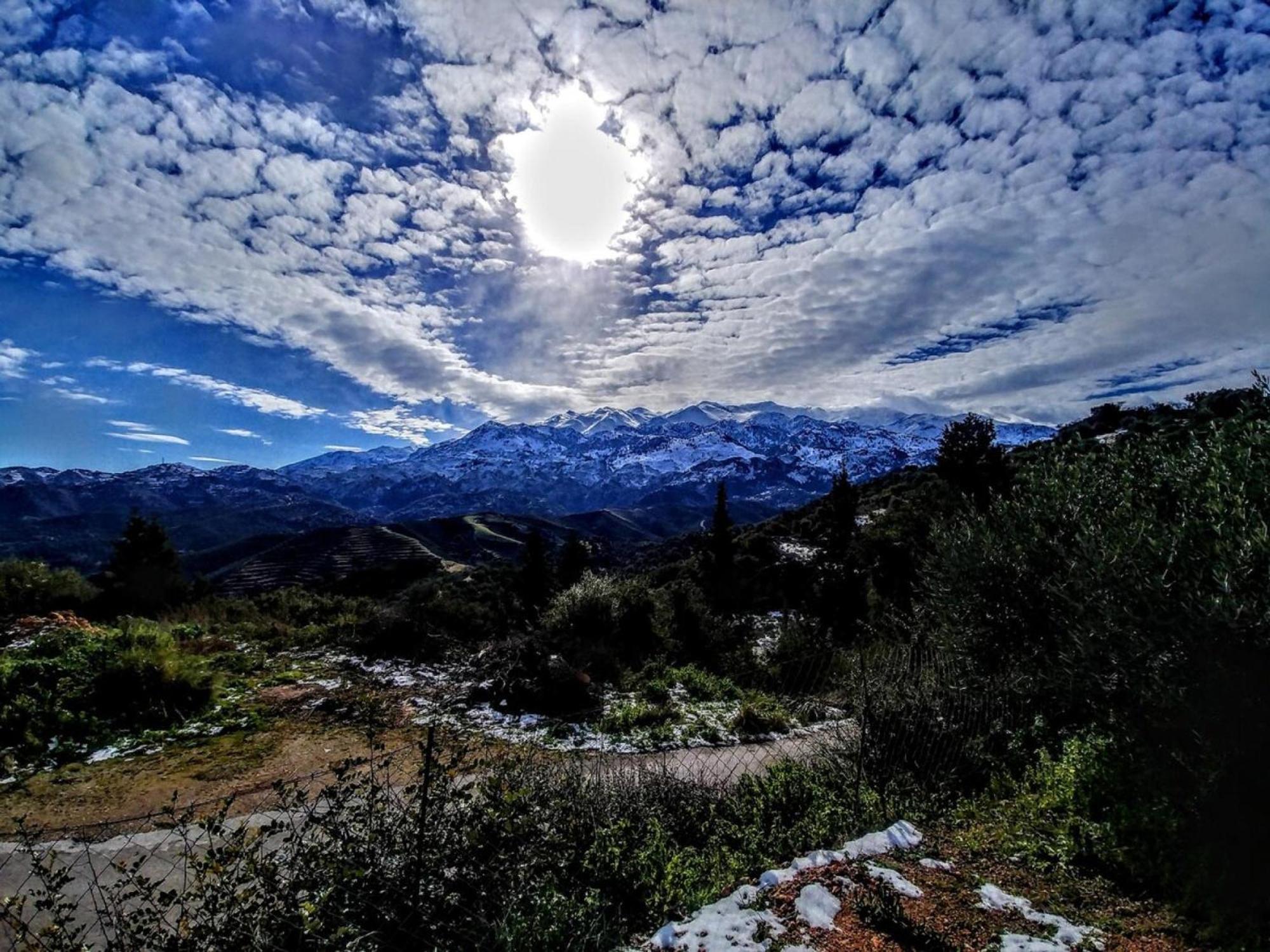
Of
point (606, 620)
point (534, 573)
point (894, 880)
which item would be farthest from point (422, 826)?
point (534, 573)

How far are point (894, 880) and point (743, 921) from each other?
1921 mm

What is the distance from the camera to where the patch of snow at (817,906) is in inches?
203

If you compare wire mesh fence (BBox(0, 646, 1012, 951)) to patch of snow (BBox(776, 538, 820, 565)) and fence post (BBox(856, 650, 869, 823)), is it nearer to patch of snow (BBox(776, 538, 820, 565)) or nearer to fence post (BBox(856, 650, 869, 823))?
fence post (BBox(856, 650, 869, 823))

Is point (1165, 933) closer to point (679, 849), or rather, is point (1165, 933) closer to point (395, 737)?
point (679, 849)

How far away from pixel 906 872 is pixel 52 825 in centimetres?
1078

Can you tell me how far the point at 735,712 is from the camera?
13.9 m

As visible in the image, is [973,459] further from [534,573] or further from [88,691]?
[88,691]


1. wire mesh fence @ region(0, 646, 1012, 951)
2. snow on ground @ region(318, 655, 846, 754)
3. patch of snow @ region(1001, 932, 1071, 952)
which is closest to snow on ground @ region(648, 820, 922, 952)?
wire mesh fence @ region(0, 646, 1012, 951)

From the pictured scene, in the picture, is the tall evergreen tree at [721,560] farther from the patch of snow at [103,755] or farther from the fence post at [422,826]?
the fence post at [422,826]

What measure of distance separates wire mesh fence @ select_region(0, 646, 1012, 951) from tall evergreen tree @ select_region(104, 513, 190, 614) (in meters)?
21.0

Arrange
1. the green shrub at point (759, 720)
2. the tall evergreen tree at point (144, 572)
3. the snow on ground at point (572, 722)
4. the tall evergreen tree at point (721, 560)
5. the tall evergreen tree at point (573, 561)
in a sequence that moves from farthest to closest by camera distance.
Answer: the tall evergreen tree at point (573, 561), the tall evergreen tree at point (721, 560), the tall evergreen tree at point (144, 572), the green shrub at point (759, 720), the snow on ground at point (572, 722)

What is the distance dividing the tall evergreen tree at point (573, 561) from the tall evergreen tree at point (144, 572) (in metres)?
20.0

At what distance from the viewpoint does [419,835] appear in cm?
481

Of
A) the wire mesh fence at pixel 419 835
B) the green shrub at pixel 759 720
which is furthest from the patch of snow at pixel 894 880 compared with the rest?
the green shrub at pixel 759 720
